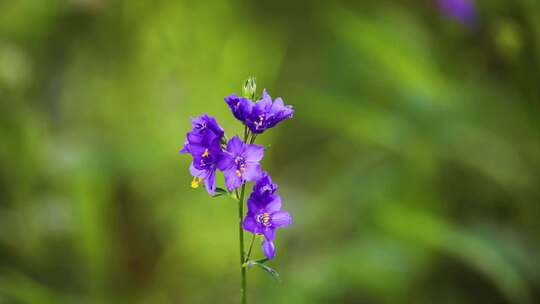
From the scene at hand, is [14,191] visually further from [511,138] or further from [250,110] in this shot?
[511,138]

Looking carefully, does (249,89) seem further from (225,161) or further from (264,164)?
(264,164)

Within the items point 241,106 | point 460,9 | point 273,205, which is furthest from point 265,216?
point 460,9

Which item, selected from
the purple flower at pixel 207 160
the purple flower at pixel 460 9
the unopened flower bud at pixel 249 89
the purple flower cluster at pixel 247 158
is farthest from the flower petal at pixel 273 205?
the purple flower at pixel 460 9

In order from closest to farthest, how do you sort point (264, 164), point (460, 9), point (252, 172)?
point (252, 172) < point (460, 9) < point (264, 164)

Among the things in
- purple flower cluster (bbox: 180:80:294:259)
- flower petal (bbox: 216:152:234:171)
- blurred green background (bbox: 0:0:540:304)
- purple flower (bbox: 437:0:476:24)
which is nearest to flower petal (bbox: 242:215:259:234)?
purple flower cluster (bbox: 180:80:294:259)

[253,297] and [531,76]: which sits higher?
[531,76]

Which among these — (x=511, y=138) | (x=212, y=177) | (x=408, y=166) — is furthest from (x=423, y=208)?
(x=212, y=177)
